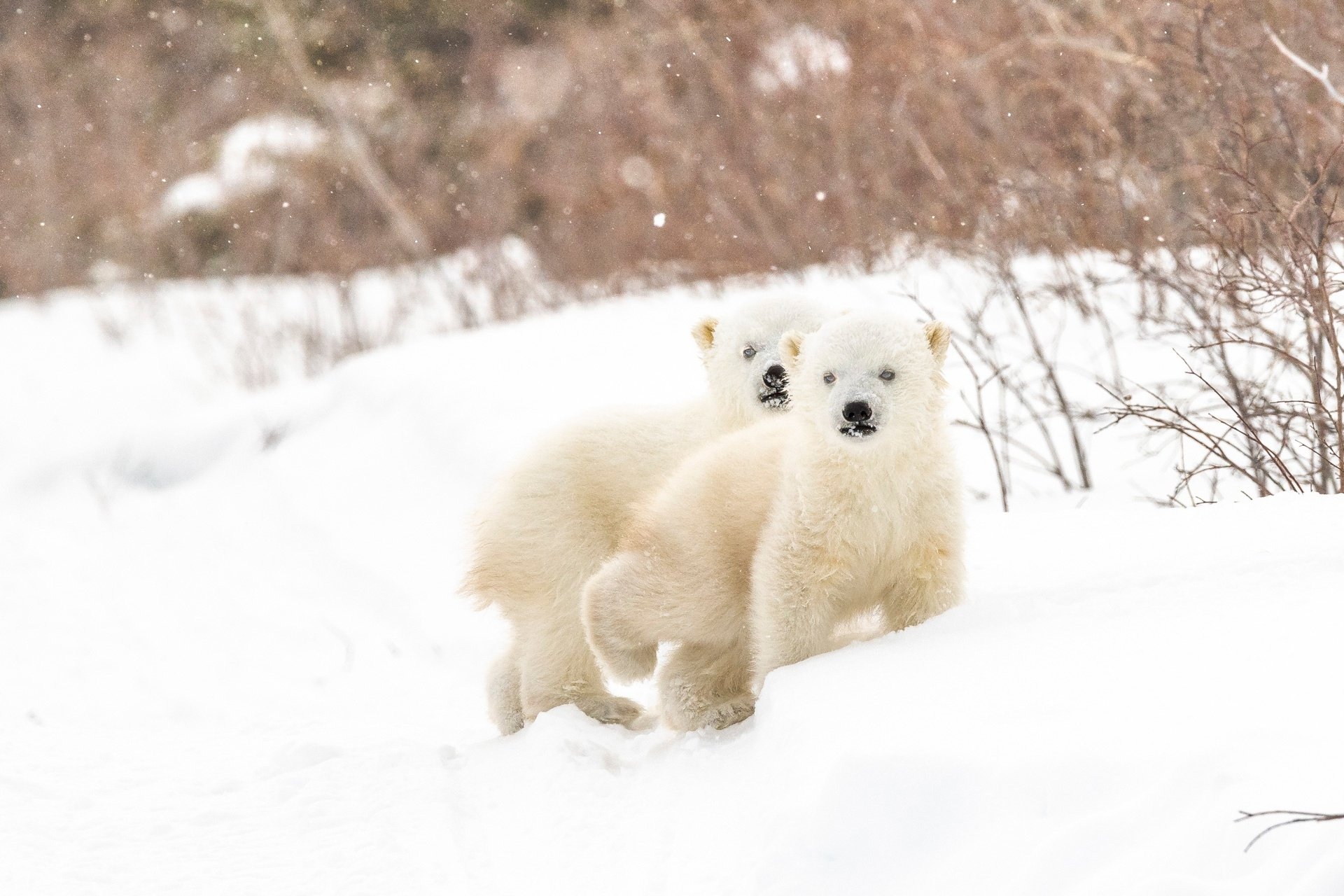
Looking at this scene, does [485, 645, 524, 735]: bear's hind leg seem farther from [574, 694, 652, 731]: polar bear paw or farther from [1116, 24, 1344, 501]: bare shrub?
[1116, 24, 1344, 501]: bare shrub

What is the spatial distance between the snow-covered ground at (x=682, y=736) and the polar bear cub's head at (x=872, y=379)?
400 mm

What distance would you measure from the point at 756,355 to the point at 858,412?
2.24ft

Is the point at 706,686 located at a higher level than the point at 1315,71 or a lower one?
lower

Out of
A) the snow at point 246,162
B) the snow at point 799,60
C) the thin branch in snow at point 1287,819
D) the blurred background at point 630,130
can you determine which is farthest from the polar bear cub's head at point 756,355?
the snow at point 246,162

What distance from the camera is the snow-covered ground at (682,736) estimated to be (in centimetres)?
162

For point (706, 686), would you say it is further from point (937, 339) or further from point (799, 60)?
point (799, 60)

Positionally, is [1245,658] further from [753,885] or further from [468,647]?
[468,647]

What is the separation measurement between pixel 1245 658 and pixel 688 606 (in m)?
1.14

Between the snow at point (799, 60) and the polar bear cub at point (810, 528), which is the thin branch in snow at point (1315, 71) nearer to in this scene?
the polar bear cub at point (810, 528)

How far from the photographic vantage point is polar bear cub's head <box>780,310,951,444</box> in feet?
8.13

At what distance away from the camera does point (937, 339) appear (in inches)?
106

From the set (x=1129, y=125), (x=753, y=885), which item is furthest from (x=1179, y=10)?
(x=753, y=885)

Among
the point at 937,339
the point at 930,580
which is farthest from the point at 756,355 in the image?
the point at 930,580

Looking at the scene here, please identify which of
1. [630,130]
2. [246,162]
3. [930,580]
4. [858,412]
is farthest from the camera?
[246,162]
